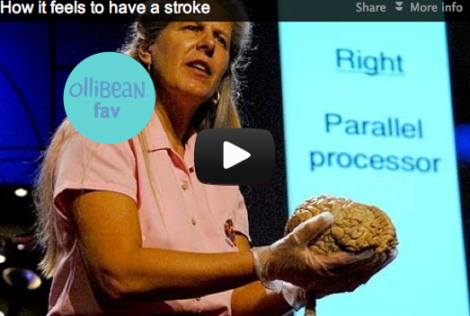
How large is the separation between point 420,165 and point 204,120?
1.18 ft

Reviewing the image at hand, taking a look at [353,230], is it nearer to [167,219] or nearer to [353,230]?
[353,230]

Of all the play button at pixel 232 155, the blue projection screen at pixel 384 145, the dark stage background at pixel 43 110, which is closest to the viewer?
the play button at pixel 232 155

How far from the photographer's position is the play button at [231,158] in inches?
40.2

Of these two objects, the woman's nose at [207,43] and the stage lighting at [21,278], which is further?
the stage lighting at [21,278]

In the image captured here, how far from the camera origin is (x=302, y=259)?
0.91m

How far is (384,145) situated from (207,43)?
1.10ft

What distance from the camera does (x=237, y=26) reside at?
111 cm

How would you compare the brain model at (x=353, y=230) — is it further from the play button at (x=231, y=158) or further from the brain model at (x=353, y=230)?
the play button at (x=231, y=158)

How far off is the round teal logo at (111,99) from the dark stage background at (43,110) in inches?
1.4

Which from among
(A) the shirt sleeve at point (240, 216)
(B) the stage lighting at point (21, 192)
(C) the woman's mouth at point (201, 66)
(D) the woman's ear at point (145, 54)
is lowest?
(A) the shirt sleeve at point (240, 216)

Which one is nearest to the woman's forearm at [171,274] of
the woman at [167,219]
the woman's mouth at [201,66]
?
the woman at [167,219]

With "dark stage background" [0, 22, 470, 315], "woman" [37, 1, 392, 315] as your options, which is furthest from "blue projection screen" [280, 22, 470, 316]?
"woman" [37, 1, 392, 315]

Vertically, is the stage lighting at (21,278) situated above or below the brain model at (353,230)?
below

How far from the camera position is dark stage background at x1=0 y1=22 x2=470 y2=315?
112cm
